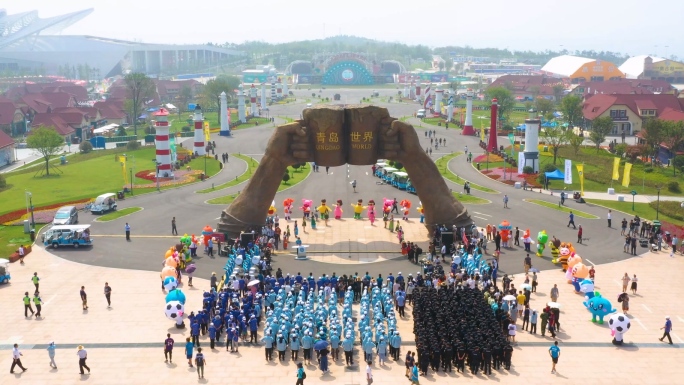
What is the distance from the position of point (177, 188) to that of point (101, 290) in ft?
110

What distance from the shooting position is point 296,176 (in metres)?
83.1

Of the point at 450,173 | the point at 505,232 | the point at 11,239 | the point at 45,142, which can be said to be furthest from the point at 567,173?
the point at 45,142

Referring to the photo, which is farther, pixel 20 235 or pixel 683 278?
pixel 20 235

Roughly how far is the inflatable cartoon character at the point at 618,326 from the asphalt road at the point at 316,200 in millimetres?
12106

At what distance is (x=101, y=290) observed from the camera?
44156mm

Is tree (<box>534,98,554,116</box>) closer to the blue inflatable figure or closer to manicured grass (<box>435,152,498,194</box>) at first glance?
manicured grass (<box>435,152,498,194</box>)

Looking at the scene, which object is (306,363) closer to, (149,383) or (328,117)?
(149,383)

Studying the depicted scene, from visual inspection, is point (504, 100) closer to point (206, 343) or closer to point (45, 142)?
point (45, 142)

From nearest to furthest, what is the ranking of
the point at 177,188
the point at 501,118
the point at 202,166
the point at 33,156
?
the point at 177,188
the point at 202,166
the point at 33,156
the point at 501,118

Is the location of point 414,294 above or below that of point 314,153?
below

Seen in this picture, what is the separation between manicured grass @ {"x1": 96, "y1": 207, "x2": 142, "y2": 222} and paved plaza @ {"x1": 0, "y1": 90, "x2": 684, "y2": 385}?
1.02 metres

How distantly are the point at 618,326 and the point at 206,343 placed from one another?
66.2 ft

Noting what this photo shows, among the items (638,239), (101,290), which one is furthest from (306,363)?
(638,239)

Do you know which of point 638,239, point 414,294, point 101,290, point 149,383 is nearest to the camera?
point 149,383
